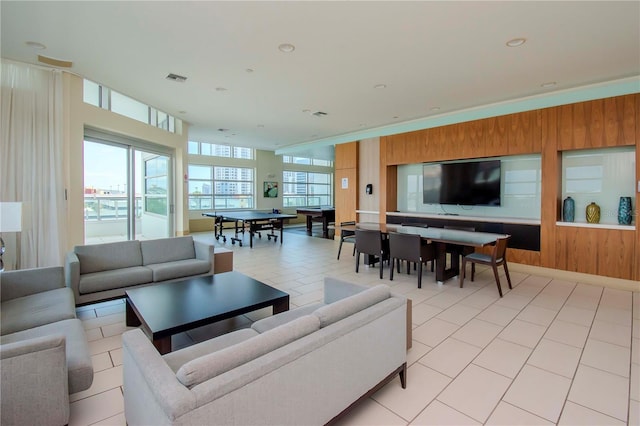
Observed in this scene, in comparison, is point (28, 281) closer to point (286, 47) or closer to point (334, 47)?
point (286, 47)

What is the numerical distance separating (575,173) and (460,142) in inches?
75.5

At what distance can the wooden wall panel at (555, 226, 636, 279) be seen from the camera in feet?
14.2

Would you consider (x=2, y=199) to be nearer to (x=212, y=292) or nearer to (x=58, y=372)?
(x=212, y=292)

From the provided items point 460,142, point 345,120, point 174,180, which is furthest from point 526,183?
point 174,180

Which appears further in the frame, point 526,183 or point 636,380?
point 526,183

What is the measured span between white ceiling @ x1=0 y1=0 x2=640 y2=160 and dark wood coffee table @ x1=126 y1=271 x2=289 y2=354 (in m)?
2.64

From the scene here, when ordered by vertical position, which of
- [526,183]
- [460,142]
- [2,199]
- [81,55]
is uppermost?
[81,55]

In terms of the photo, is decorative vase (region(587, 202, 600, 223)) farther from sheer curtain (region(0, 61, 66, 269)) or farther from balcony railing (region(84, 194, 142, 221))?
balcony railing (region(84, 194, 142, 221))

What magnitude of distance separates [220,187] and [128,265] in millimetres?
7752

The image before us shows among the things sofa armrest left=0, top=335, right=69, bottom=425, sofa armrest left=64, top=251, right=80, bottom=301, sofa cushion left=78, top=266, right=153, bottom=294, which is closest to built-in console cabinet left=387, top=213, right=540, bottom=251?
sofa cushion left=78, top=266, right=153, bottom=294

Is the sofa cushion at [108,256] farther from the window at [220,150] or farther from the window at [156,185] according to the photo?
the window at [220,150]

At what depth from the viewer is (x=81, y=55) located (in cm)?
374

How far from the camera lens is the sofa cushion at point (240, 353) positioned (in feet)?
3.88

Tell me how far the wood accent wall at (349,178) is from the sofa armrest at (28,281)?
21.2 feet
